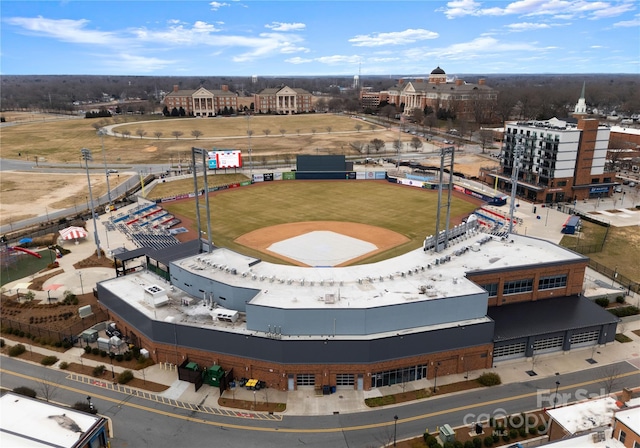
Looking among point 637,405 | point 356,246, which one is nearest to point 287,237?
point 356,246

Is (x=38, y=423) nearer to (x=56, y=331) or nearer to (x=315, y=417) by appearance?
(x=56, y=331)

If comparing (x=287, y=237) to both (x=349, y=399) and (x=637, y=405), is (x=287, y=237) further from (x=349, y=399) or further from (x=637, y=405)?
(x=637, y=405)

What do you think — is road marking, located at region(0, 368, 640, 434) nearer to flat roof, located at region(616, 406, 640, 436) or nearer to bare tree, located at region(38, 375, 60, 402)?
A: bare tree, located at region(38, 375, 60, 402)

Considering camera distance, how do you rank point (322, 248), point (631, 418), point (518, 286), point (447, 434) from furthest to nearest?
point (322, 248) → point (518, 286) → point (447, 434) → point (631, 418)

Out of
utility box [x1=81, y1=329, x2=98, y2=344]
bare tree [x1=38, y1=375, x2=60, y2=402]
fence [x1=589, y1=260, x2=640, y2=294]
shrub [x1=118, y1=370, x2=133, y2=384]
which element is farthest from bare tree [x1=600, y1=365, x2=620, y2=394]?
utility box [x1=81, y1=329, x2=98, y2=344]

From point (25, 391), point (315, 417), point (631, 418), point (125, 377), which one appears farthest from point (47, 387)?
point (631, 418)

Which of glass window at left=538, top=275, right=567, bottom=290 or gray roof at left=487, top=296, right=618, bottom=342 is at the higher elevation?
glass window at left=538, top=275, right=567, bottom=290
